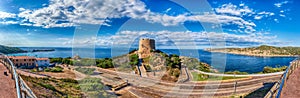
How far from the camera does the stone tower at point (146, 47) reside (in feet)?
78.1

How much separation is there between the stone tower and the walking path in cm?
1633

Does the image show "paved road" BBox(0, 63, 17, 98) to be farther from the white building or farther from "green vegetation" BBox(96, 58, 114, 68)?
the white building

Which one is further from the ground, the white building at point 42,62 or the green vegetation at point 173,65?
the white building at point 42,62

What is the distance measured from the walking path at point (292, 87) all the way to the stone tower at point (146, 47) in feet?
53.6

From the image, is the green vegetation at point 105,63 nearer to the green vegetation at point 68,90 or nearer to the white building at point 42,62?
the white building at point 42,62

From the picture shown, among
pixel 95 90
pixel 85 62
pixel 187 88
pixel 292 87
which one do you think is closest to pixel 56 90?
pixel 95 90

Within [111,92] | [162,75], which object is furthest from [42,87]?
[162,75]

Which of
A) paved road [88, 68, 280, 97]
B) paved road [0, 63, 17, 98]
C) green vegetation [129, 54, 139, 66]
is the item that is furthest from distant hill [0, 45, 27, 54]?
paved road [0, 63, 17, 98]

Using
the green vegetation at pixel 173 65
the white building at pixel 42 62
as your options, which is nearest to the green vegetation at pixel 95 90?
the green vegetation at pixel 173 65

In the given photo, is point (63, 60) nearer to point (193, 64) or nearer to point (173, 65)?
point (173, 65)

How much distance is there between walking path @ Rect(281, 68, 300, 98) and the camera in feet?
21.6

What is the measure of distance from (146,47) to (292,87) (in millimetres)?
17625

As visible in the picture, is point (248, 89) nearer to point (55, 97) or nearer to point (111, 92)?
point (111, 92)

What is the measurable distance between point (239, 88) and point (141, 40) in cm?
1291
